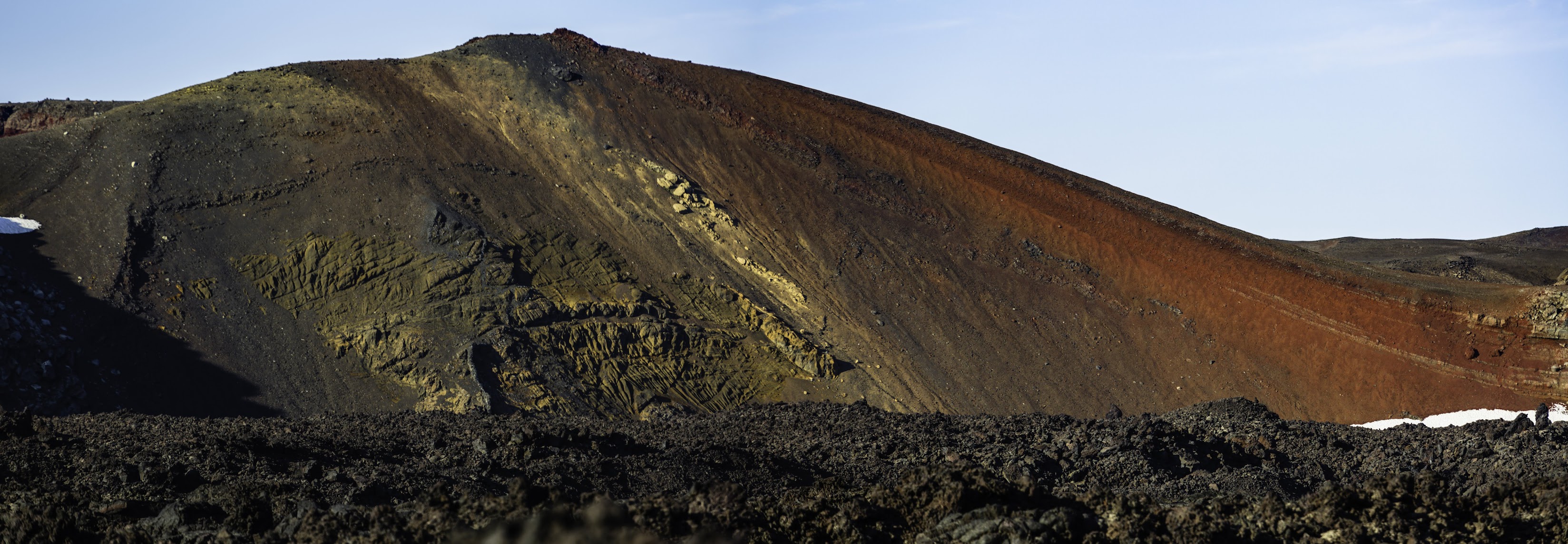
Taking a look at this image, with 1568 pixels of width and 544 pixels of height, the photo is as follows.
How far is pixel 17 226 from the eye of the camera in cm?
2398

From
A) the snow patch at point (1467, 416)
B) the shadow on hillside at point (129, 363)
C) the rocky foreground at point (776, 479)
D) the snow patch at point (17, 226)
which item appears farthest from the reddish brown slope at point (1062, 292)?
the snow patch at point (17, 226)

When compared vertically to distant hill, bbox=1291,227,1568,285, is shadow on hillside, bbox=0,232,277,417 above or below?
below

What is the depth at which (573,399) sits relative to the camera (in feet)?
73.6

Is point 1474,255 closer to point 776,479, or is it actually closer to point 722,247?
point 722,247

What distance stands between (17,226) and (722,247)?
48.8ft

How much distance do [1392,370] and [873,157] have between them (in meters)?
14.8

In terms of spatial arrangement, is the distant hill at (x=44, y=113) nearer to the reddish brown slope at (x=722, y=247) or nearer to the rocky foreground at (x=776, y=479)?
the reddish brown slope at (x=722, y=247)

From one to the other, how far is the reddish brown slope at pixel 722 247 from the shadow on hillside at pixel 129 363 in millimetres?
371

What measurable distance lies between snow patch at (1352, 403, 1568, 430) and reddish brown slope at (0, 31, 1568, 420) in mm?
462

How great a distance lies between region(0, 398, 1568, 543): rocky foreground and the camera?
8.95 m

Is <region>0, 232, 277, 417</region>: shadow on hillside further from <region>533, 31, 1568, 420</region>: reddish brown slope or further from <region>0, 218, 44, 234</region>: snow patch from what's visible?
<region>533, 31, 1568, 420</region>: reddish brown slope

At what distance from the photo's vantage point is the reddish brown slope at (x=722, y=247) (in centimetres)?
2409

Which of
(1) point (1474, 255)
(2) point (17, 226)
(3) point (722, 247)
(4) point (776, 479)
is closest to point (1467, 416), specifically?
(3) point (722, 247)

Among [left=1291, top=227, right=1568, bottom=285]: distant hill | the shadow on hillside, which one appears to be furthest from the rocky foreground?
[left=1291, top=227, right=1568, bottom=285]: distant hill
